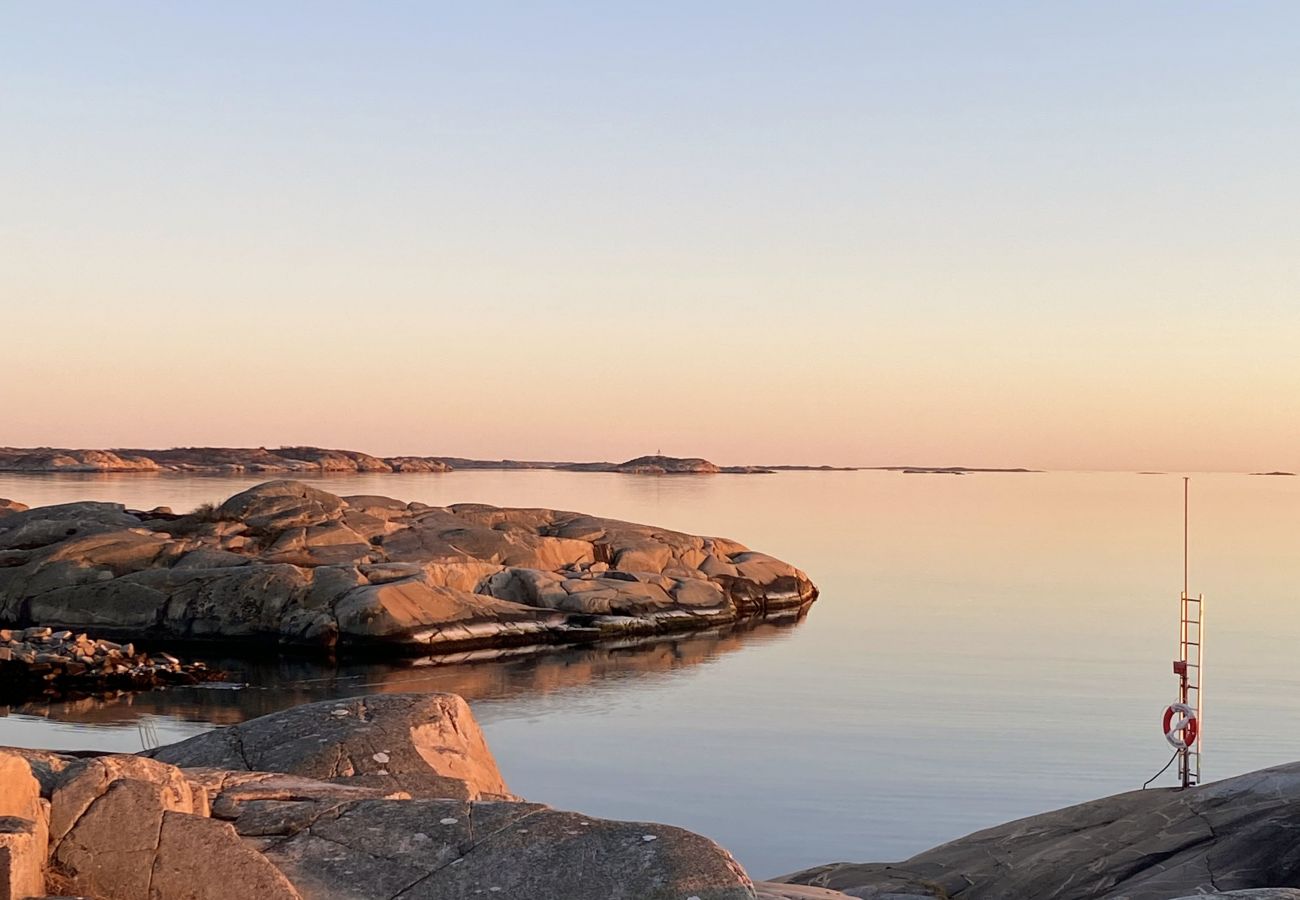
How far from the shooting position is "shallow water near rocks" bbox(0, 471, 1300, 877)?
19281 millimetres

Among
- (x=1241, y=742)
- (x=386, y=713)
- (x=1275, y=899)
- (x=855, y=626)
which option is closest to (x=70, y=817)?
(x=386, y=713)

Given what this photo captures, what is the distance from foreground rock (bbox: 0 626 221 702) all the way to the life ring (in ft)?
64.9

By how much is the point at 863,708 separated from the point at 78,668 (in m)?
16.4

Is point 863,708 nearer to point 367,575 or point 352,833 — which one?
point 367,575

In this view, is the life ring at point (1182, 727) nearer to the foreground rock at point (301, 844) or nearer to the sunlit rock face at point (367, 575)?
the foreground rock at point (301, 844)

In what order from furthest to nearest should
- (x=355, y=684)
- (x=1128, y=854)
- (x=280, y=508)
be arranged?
1. (x=280, y=508)
2. (x=355, y=684)
3. (x=1128, y=854)

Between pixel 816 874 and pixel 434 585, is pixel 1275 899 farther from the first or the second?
pixel 434 585

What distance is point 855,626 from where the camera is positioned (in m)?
38.2

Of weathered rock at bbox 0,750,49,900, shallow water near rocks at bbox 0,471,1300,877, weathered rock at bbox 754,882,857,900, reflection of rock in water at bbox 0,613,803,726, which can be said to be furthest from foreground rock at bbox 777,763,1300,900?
reflection of rock in water at bbox 0,613,803,726

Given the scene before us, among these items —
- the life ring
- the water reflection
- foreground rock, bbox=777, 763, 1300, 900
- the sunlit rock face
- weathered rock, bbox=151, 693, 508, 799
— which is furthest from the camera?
the sunlit rock face

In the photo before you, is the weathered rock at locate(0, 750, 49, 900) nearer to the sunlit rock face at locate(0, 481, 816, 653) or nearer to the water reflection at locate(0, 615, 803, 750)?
the water reflection at locate(0, 615, 803, 750)

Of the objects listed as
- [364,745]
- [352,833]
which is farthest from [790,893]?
[364,745]

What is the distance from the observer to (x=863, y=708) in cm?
2652

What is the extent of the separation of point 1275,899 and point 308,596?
27964 mm
